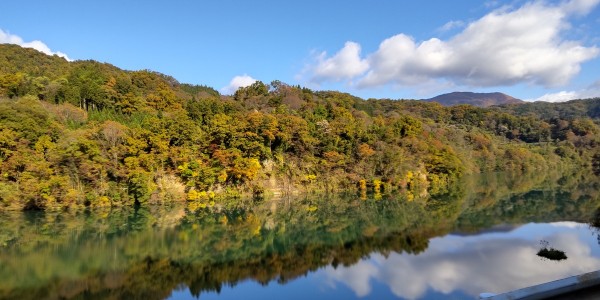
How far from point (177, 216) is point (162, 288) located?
39.0ft

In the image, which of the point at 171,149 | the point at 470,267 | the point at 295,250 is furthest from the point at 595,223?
the point at 171,149

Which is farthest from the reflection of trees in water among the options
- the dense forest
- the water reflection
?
the dense forest

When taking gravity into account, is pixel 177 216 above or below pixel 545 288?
below

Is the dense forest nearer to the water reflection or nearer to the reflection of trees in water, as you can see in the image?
the reflection of trees in water

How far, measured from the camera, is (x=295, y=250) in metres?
15.0

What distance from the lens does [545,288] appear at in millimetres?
3438

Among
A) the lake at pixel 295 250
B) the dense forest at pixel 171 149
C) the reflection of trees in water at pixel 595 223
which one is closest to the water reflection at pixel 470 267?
the lake at pixel 295 250

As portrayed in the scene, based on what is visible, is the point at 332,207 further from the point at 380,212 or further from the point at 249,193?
the point at 249,193

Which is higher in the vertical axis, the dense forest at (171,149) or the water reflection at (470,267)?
the dense forest at (171,149)

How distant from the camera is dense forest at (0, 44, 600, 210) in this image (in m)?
24.9

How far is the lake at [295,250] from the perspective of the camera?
11.0 m

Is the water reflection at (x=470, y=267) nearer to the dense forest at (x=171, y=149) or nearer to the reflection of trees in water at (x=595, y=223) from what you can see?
the reflection of trees in water at (x=595, y=223)

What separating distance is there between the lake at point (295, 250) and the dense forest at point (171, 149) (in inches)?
93.0

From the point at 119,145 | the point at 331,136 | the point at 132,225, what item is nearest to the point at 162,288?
the point at 132,225
